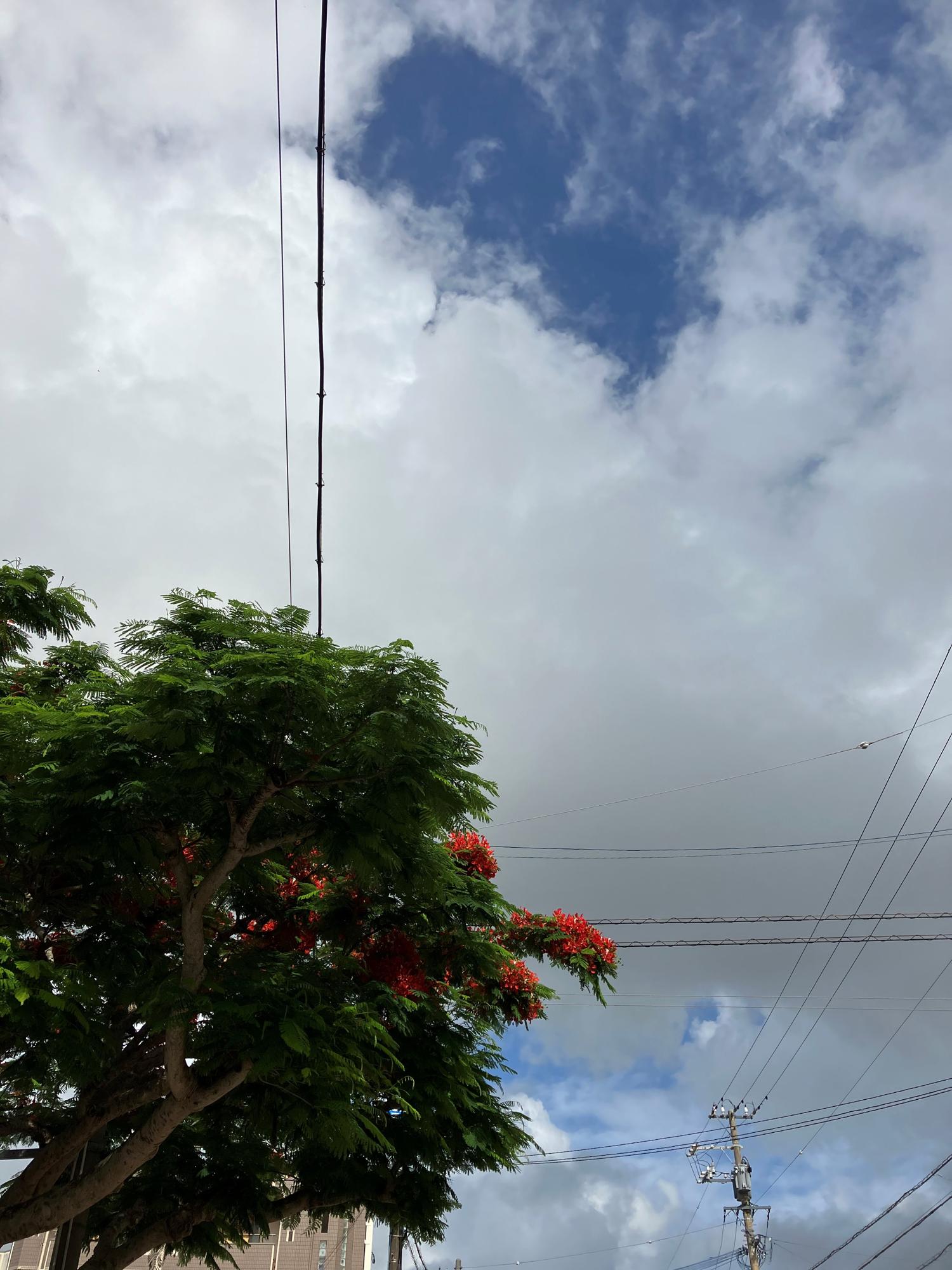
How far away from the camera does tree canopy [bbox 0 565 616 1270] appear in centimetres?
826

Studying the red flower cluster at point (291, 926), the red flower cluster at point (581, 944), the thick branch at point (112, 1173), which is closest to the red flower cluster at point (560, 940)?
the red flower cluster at point (581, 944)

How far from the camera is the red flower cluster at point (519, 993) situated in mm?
11141

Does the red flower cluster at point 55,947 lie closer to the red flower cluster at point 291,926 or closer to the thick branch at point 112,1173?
the thick branch at point 112,1173

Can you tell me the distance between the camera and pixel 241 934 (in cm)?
1134

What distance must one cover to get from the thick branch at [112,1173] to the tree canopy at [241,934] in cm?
2

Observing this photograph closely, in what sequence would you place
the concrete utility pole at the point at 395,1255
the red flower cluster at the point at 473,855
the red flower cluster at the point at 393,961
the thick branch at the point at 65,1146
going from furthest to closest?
the concrete utility pole at the point at 395,1255
the red flower cluster at the point at 473,855
the red flower cluster at the point at 393,961
the thick branch at the point at 65,1146

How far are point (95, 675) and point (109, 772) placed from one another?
38.7 inches

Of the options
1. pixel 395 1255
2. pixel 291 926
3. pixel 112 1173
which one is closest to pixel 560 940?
pixel 291 926

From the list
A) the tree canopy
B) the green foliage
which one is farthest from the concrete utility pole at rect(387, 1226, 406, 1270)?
the green foliage

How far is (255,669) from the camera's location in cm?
804

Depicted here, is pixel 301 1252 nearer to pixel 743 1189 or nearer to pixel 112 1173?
pixel 743 1189

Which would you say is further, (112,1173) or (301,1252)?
(301,1252)

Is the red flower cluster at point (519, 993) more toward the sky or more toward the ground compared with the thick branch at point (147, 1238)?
more toward the sky

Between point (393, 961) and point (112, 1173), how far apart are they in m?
2.98
